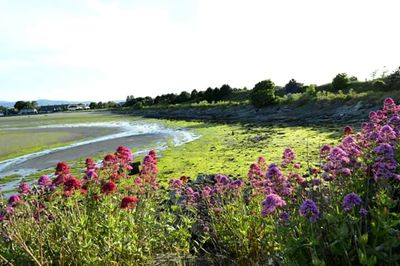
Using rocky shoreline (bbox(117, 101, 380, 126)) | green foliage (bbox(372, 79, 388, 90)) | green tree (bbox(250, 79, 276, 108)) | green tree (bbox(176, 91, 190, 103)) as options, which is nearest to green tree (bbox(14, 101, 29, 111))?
green tree (bbox(176, 91, 190, 103))

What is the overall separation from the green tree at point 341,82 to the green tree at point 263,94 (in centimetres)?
677

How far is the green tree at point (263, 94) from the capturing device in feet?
145

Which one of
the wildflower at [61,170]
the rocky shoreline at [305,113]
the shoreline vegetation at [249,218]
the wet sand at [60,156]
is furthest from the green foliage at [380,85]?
the wildflower at [61,170]

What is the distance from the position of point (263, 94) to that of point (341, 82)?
8.52 meters

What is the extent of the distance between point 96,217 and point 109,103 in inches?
5479

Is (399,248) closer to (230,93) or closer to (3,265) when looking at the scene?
(3,265)

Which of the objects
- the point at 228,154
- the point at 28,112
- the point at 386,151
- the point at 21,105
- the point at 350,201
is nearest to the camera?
the point at 350,201

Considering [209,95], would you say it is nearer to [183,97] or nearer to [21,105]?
[183,97]

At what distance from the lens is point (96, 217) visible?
179 inches

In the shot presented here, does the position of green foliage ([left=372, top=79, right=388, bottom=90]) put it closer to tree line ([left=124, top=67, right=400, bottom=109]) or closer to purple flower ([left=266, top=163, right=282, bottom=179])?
tree line ([left=124, top=67, right=400, bottom=109])

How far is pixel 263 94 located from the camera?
4419cm

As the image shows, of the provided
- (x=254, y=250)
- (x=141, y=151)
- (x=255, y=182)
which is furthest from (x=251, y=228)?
(x=141, y=151)

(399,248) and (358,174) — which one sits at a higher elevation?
(358,174)

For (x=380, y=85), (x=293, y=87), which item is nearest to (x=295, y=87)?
(x=293, y=87)
